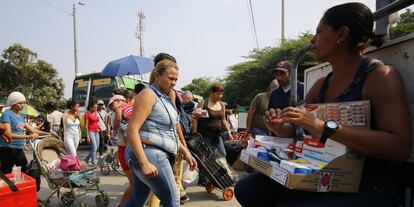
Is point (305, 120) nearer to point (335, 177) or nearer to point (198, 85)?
point (335, 177)

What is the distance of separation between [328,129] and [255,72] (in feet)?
85.7

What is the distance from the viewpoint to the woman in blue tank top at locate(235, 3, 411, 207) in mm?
1257

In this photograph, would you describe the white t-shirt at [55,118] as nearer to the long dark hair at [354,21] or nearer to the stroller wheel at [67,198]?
the stroller wheel at [67,198]

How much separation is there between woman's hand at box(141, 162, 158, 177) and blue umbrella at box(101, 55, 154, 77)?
673 cm

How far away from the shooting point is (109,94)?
47.3 ft

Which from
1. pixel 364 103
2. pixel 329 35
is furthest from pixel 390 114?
pixel 329 35

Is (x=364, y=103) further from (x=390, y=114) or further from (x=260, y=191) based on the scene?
(x=260, y=191)

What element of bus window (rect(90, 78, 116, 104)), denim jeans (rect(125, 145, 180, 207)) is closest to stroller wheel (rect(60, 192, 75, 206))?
denim jeans (rect(125, 145, 180, 207))

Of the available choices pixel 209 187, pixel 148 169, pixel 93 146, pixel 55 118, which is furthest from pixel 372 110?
pixel 55 118

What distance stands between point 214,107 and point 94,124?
4.47 meters

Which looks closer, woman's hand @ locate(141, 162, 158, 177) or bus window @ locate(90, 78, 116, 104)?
woman's hand @ locate(141, 162, 158, 177)

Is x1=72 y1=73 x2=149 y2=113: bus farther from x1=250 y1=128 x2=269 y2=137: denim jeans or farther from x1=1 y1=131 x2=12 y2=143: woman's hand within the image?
x1=1 y1=131 x2=12 y2=143: woman's hand

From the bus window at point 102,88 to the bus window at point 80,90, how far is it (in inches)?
20.4

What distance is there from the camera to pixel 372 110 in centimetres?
133
